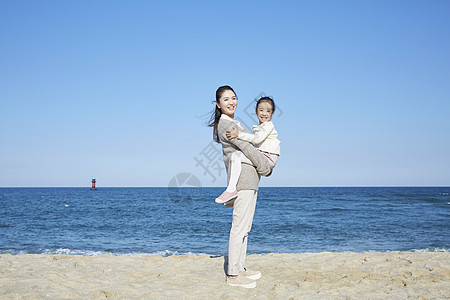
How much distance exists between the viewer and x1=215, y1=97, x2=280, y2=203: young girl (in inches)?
141

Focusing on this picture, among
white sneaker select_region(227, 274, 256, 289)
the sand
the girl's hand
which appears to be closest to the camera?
the girl's hand

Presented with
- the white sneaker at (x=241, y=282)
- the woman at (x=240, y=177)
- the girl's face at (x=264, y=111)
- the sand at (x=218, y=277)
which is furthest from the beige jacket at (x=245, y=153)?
the sand at (x=218, y=277)

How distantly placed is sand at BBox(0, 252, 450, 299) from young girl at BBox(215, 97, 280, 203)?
43.9 inches

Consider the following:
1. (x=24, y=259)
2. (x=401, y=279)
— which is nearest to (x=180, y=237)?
(x=24, y=259)

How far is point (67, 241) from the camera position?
41.7ft

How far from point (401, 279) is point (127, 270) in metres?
3.51

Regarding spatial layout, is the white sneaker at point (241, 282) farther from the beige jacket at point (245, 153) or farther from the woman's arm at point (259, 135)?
the woman's arm at point (259, 135)

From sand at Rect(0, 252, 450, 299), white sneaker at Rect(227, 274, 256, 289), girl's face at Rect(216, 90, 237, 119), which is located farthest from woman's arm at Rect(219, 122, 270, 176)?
sand at Rect(0, 252, 450, 299)

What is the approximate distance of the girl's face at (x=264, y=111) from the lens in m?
3.84

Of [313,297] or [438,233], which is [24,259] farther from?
[438,233]

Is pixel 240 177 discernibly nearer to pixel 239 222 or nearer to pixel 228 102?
pixel 239 222

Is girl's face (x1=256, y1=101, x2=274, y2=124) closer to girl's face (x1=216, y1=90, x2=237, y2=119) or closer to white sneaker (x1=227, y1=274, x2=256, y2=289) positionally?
girl's face (x1=216, y1=90, x2=237, y2=119)

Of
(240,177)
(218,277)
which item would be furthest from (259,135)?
(218,277)

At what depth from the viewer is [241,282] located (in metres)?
3.86
